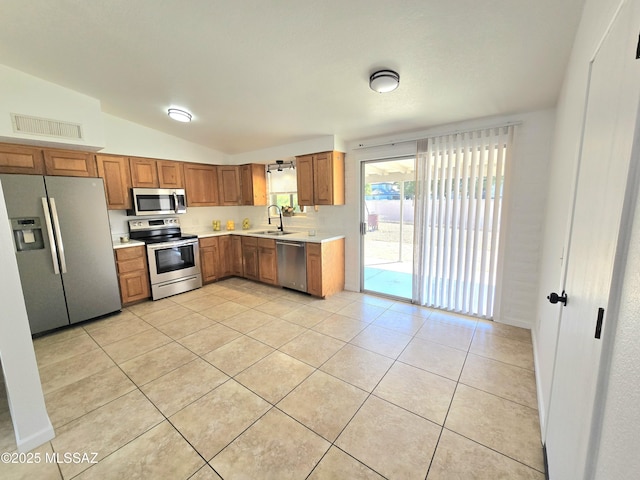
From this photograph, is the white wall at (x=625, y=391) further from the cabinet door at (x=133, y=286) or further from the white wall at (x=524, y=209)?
the cabinet door at (x=133, y=286)

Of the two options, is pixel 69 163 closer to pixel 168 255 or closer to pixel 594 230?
pixel 168 255

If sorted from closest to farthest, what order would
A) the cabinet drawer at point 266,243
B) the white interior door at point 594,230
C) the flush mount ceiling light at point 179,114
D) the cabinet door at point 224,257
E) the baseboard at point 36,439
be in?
the white interior door at point 594,230 → the baseboard at point 36,439 → the flush mount ceiling light at point 179,114 → the cabinet drawer at point 266,243 → the cabinet door at point 224,257

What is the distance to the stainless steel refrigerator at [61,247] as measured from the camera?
2.81 metres

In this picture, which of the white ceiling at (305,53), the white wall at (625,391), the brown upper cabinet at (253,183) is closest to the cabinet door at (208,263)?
the brown upper cabinet at (253,183)

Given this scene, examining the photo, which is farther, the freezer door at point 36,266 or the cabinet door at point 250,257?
the cabinet door at point 250,257

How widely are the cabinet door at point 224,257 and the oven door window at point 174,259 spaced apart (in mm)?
551

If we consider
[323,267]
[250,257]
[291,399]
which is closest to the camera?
[291,399]

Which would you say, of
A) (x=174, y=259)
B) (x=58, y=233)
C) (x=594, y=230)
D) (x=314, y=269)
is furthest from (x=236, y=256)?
(x=594, y=230)

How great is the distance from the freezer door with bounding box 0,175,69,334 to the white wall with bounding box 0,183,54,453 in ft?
5.76

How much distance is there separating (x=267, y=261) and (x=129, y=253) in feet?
6.62

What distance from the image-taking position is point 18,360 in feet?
5.28

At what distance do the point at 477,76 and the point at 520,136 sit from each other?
1079mm

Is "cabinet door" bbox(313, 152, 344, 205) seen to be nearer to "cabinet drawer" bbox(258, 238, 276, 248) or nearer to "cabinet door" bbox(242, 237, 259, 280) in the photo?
"cabinet drawer" bbox(258, 238, 276, 248)

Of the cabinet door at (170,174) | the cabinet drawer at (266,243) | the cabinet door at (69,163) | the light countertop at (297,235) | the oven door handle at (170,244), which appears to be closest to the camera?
the cabinet door at (69,163)
